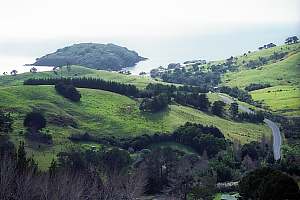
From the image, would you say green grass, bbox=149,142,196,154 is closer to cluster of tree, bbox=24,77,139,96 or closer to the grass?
cluster of tree, bbox=24,77,139,96

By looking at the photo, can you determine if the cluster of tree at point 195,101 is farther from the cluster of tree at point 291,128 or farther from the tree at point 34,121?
the tree at point 34,121

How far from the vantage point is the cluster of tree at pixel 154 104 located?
102375 mm

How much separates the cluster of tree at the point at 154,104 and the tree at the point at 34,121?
91.0 ft

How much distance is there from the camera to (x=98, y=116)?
9281 centimetres

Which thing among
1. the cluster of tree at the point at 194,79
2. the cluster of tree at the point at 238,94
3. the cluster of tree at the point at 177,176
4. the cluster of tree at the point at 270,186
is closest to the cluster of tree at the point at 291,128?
the cluster of tree at the point at 238,94

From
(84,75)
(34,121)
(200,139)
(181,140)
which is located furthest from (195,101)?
(84,75)

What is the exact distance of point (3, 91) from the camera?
98062 millimetres

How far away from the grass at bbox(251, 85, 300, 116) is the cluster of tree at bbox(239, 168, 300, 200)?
87.3 m

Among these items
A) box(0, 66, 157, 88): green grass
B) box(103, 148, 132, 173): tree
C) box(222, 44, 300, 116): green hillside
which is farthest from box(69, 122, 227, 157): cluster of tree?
box(0, 66, 157, 88): green grass

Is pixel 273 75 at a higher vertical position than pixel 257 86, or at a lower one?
higher

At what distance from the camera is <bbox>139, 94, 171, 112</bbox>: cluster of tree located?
102375 millimetres

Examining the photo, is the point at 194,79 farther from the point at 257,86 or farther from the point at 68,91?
the point at 68,91

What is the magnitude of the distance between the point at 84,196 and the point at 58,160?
15.8m

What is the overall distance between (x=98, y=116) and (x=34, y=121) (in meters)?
16.9
